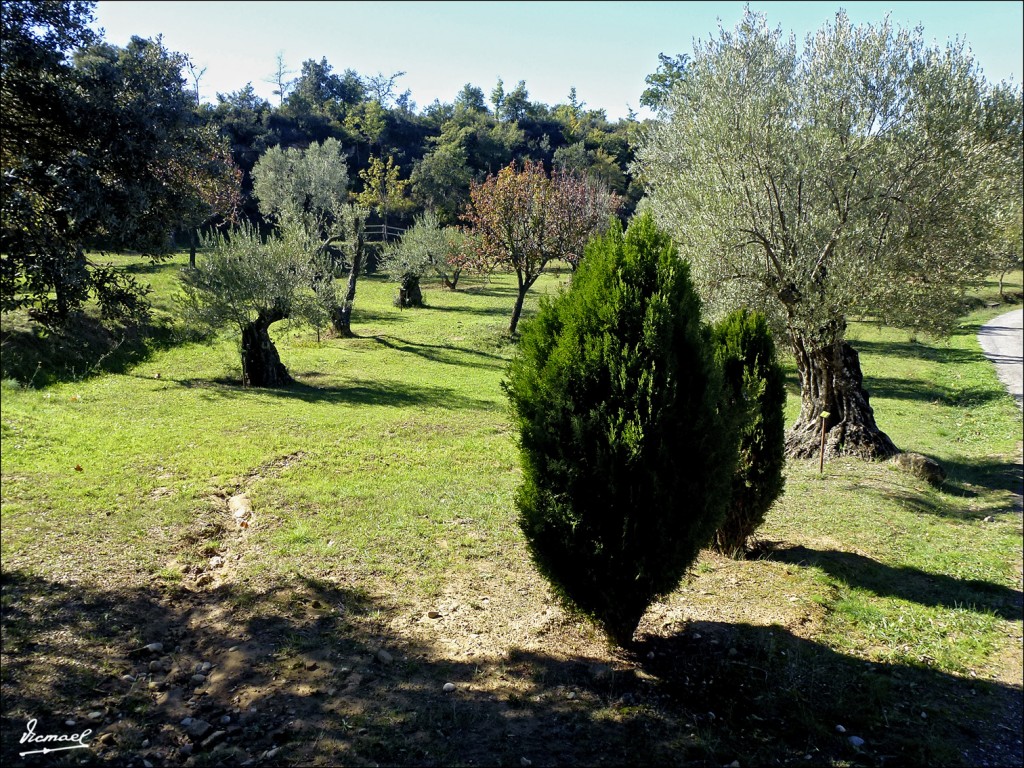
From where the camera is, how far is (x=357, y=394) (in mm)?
15984

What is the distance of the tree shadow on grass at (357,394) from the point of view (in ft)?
48.8

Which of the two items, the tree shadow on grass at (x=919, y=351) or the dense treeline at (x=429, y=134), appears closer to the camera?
the tree shadow on grass at (x=919, y=351)

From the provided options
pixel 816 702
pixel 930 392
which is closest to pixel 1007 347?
pixel 930 392

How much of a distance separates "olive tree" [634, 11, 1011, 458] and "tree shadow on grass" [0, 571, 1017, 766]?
23.5 ft

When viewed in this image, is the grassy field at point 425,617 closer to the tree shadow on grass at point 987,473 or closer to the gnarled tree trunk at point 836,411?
the tree shadow on grass at point 987,473

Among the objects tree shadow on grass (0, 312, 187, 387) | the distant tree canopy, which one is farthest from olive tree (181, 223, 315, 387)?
the distant tree canopy

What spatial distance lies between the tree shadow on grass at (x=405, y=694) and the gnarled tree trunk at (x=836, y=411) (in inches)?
313

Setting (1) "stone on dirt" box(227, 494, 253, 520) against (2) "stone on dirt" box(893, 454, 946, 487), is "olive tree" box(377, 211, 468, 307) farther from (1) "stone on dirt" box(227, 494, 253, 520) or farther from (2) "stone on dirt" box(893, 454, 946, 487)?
(1) "stone on dirt" box(227, 494, 253, 520)

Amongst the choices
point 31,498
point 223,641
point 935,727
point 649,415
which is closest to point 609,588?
point 649,415

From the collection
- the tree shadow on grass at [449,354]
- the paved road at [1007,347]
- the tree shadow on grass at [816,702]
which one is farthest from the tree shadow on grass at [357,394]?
the paved road at [1007,347]

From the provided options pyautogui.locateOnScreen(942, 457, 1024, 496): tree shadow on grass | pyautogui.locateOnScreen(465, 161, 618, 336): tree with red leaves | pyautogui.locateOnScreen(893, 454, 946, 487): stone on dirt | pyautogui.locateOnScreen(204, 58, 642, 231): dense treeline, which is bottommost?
pyautogui.locateOnScreen(942, 457, 1024, 496): tree shadow on grass

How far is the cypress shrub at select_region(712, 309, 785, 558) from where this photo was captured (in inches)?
276

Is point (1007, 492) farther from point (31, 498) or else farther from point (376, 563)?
point (31, 498)

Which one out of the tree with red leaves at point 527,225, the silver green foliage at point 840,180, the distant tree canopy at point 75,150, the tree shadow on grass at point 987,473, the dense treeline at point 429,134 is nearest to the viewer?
the distant tree canopy at point 75,150
